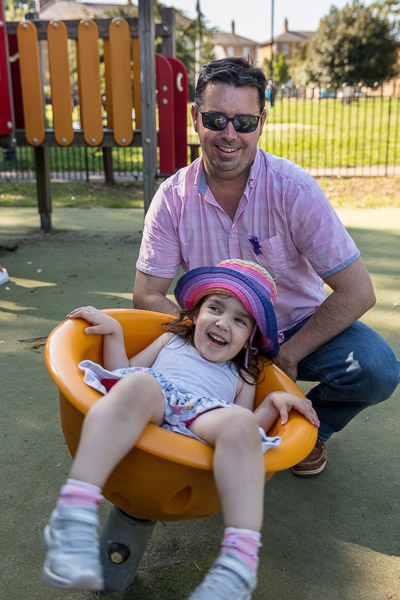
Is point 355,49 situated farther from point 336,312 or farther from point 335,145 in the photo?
point 336,312

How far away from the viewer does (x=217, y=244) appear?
235cm

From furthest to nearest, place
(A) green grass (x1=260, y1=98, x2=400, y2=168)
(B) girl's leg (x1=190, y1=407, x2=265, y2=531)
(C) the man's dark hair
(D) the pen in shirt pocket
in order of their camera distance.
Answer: (A) green grass (x1=260, y1=98, x2=400, y2=168) → (D) the pen in shirt pocket → (C) the man's dark hair → (B) girl's leg (x1=190, y1=407, x2=265, y2=531)

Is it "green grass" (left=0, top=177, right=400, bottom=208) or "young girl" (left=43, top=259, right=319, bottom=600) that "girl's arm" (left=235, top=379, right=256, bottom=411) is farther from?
"green grass" (left=0, top=177, right=400, bottom=208)

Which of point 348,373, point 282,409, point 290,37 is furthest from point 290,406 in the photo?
point 290,37

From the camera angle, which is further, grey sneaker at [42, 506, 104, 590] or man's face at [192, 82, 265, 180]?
man's face at [192, 82, 265, 180]

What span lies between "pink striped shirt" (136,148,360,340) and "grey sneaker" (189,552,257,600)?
1.17 meters

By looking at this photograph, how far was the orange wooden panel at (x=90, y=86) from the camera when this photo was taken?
16.9 feet

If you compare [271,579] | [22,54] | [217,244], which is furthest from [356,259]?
[22,54]

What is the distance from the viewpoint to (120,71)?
5.17 metres

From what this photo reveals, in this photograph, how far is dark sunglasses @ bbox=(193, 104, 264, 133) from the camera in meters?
A: 2.19

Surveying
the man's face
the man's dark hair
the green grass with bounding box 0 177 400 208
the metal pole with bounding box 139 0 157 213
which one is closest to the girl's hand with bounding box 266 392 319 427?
the man's face

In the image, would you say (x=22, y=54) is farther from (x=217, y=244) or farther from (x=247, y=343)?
(x=247, y=343)

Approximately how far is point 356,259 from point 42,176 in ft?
14.6

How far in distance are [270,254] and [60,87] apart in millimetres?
3713
